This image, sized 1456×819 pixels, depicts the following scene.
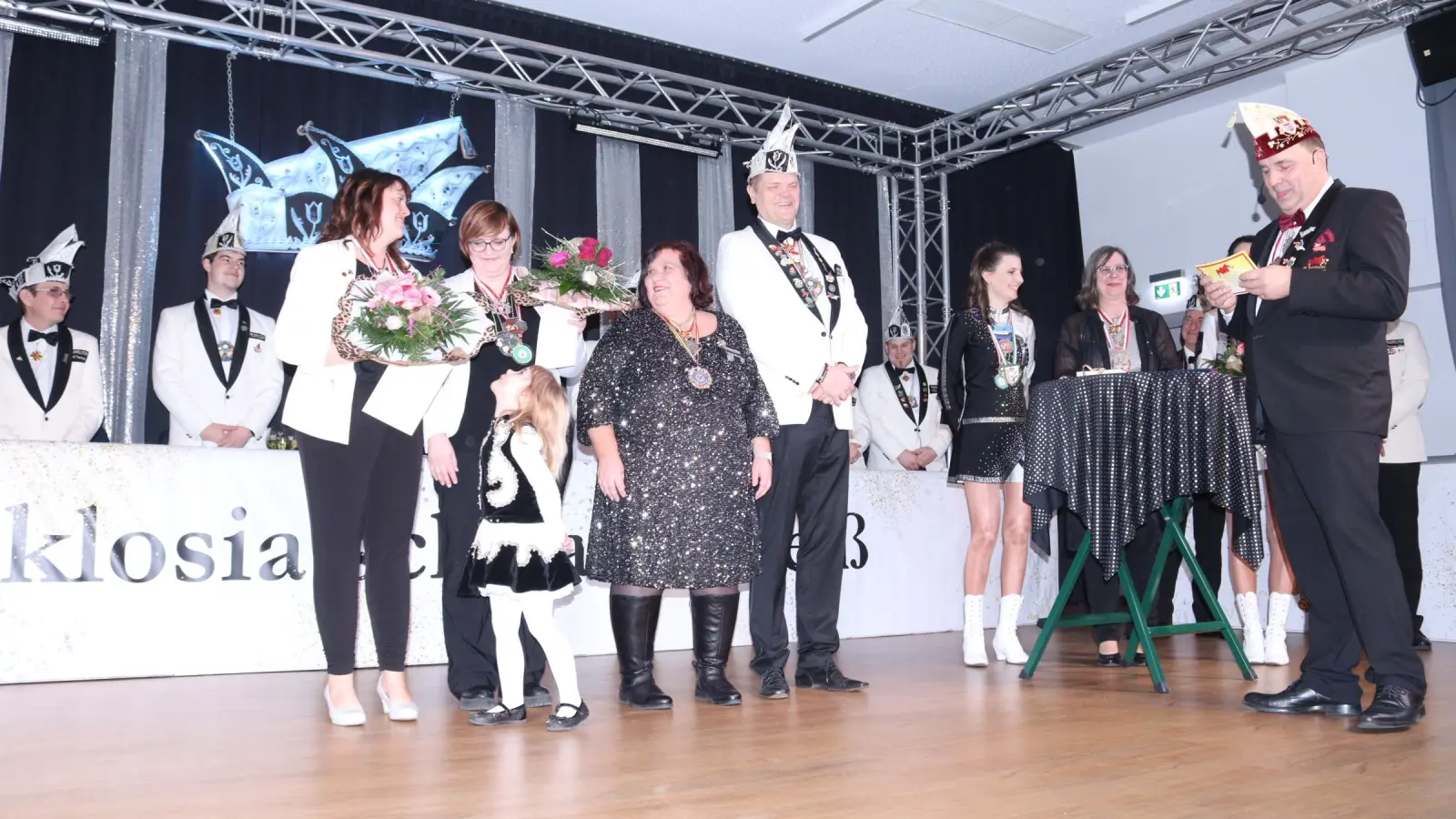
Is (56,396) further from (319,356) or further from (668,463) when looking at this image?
(668,463)

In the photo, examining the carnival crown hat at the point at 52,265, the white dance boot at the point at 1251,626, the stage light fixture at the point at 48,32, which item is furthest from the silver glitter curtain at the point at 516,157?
the white dance boot at the point at 1251,626

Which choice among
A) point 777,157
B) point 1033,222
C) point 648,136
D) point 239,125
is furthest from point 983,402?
point 1033,222

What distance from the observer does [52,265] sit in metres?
5.63

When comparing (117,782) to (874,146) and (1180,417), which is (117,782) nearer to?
(1180,417)

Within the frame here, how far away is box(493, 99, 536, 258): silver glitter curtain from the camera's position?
741cm

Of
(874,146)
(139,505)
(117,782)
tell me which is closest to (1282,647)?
(117,782)

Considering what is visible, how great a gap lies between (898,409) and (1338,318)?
459 centimetres

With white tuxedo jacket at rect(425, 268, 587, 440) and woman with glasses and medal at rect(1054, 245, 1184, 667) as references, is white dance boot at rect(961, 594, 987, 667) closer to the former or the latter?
woman with glasses and medal at rect(1054, 245, 1184, 667)

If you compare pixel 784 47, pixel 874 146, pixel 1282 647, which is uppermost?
pixel 784 47

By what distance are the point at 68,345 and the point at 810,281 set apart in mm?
4003

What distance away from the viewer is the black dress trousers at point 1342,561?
2818 mm

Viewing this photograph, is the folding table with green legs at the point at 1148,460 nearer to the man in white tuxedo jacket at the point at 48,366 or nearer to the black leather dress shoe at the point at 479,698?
the black leather dress shoe at the point at 479,698

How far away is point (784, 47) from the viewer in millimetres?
7977

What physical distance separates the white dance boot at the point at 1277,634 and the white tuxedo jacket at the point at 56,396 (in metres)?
5.18
